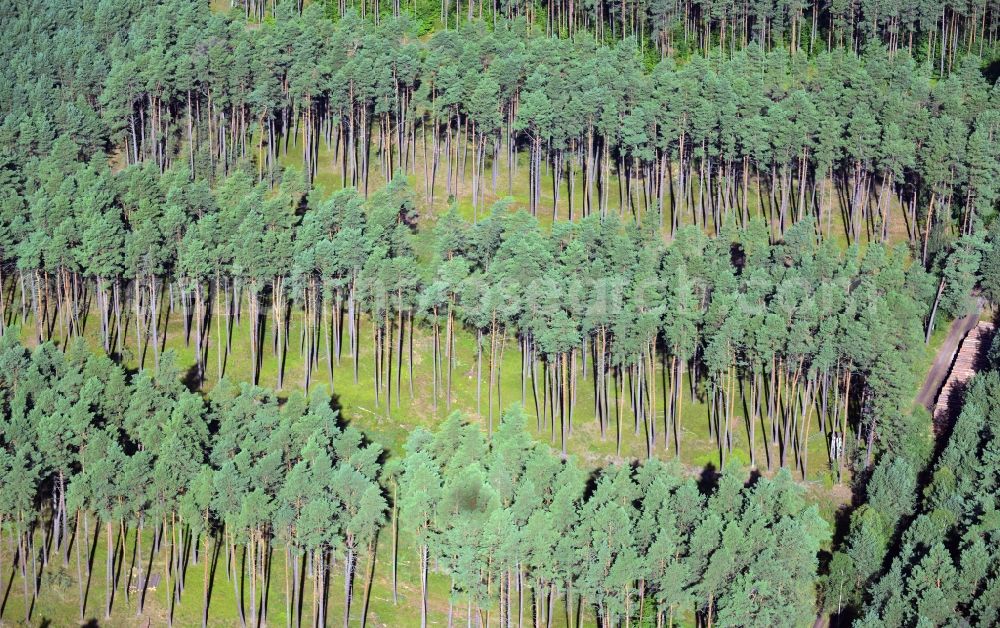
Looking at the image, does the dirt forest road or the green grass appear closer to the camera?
the green grass

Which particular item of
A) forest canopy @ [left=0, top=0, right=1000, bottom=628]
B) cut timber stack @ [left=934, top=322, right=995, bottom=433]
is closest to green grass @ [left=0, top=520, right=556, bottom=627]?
forest canopy @ [left=0, top=0, right=1000, bottom=628]

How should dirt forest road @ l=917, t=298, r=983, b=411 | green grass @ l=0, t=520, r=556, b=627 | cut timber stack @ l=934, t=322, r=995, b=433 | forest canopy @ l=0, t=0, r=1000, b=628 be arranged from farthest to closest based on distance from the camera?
dirt forest road @ l=917, t=298, r=983, b=411
cut timber stack @ l=934, t=322, r=995, b=433
green grass @ l=0, t=520, r=556, b=627
forest canopy @ l=0, t=0, r=1000, b=628

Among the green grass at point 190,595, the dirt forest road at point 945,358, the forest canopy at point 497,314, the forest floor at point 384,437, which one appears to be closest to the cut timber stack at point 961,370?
the dirt forest road at point 945,358

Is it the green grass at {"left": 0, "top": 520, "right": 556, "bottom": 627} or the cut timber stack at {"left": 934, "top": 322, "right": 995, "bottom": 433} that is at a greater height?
the cut timber stack at {"left": 934, "top": 322, "right": 995, "bottom": 433}

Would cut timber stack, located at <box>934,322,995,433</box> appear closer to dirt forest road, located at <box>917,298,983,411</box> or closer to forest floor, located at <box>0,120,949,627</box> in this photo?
dirt forest road, located at <box>917,298,983,411</box>

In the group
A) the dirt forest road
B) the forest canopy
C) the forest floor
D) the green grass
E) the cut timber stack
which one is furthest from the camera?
the dirt forest road

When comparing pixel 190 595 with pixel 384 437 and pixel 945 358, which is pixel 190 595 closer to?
pixel 384 437

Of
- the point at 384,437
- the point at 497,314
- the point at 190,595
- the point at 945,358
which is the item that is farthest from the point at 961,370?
the point at 190,595
